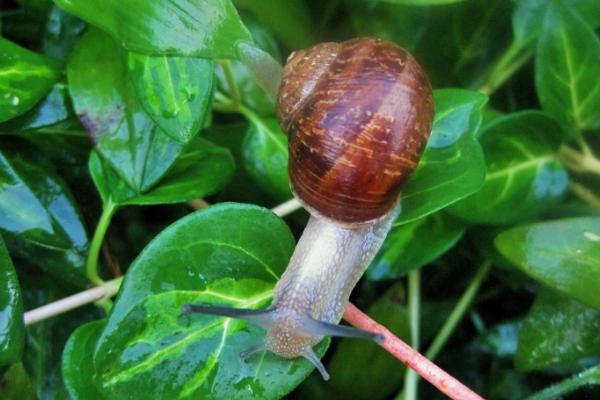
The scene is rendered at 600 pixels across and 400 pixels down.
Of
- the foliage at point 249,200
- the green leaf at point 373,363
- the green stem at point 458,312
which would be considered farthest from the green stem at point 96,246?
the green stem at point 458,312

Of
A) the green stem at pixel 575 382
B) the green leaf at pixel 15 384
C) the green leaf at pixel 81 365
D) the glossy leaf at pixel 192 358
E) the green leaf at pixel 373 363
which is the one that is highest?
the glossy leaf at pixel 192 358

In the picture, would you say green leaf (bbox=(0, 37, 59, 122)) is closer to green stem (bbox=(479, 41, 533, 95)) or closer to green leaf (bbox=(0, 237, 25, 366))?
green leaf (bbox=(0, 237, 25, 366))

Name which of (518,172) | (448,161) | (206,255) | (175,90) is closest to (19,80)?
(175,90)

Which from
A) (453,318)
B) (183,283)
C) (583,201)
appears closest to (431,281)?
(453,318)

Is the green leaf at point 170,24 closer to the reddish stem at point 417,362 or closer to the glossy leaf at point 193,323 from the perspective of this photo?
the glossy leaf at point 193,323

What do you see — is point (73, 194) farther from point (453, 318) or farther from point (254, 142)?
point (453, 318)
